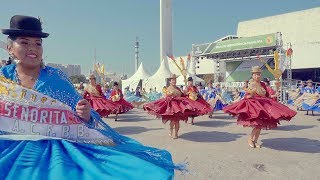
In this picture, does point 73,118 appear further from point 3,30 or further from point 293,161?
point 293,161

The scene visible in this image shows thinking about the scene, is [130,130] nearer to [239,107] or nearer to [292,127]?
[239,107]

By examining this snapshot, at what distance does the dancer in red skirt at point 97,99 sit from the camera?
1133 cm

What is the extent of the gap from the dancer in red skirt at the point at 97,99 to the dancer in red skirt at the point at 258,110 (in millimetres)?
5282

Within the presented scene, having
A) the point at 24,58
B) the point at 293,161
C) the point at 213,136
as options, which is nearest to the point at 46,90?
the point at 24,58

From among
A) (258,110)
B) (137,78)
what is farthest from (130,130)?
(137,78)

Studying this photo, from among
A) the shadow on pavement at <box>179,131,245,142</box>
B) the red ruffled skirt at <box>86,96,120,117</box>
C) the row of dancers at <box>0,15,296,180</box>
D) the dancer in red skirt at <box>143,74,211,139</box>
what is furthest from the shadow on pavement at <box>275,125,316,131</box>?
the row of dancers at <box>0,15,296,180</box>

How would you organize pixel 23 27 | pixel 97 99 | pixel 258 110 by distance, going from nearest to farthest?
pixel 23 27
pixel 258 110
pixel 97 99

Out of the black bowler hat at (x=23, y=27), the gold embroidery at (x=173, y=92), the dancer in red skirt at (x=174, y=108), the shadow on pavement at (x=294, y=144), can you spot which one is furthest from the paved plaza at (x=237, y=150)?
the black bowler hat at (x=23, y=27)

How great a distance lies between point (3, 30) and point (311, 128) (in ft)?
33.0

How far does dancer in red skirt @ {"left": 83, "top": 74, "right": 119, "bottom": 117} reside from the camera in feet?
37.2

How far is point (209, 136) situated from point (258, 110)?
2303mm

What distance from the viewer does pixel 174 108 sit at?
8336 millimetres

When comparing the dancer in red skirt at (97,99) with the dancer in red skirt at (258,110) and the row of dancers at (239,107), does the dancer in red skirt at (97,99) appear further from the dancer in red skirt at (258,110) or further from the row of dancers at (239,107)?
the dancer in red skirt at (258,110)

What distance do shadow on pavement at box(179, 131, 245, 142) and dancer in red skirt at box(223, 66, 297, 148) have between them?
3.88 feet
